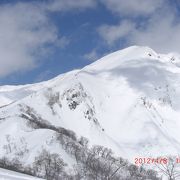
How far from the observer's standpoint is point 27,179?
146 feet

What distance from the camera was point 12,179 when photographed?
42250 mm

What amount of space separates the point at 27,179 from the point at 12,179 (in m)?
2.44
